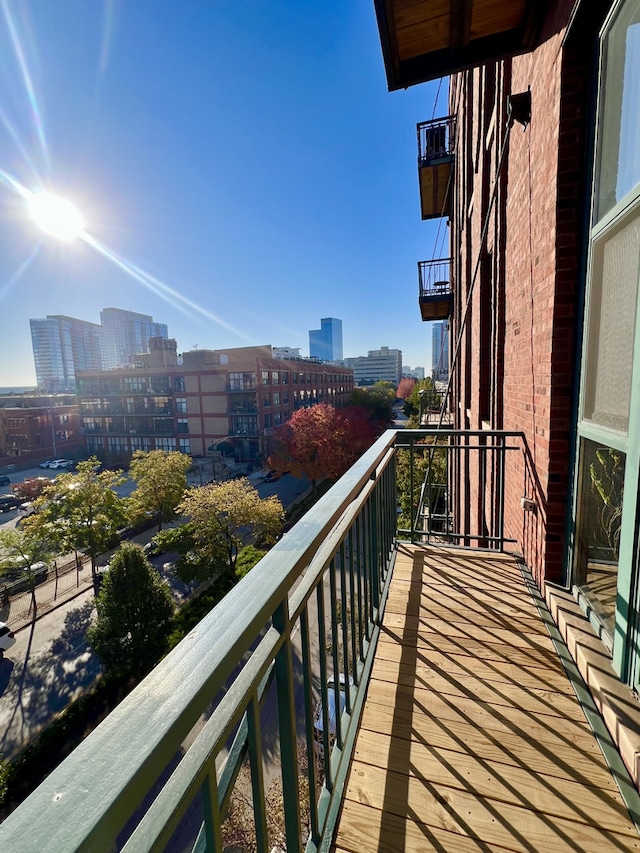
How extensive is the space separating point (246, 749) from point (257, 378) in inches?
1412

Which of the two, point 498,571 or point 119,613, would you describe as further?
point 119,613

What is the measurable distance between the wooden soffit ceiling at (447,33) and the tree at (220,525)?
15.3 m

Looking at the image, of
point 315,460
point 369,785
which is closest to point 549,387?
point 369,785

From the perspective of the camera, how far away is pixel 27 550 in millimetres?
15805

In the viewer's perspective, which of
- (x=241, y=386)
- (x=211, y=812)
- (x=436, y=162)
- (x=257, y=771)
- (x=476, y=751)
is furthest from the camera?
(x=241, y=386)

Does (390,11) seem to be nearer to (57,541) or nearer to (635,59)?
(635,59)

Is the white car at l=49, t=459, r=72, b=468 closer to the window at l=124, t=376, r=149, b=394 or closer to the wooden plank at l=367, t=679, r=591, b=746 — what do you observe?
the window at l=124, t=376, r=149, b=394

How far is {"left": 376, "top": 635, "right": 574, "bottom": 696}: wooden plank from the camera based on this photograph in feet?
7.22

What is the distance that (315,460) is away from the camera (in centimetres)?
2811

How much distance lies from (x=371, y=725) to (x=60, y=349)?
156 meters

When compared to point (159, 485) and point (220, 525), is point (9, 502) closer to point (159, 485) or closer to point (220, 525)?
point (159, 485)

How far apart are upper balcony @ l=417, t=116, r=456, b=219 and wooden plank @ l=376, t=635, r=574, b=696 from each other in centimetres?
970

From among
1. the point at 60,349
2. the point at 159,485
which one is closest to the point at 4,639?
the point at 159,485

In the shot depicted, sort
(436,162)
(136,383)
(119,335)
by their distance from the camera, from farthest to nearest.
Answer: (119,335) → (136,383) → (436,162)
